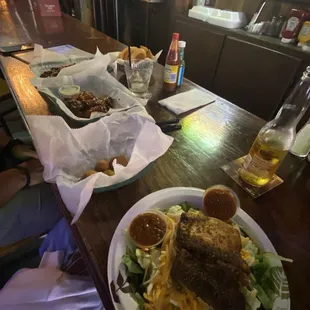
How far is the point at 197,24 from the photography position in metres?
2.43

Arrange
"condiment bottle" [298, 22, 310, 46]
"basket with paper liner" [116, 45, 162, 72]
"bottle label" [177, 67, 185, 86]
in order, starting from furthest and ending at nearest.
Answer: "condiment bottle" [298, 22, 310, 46], "basket with paper liner" [116, 45, 162, 72], "bottle label" [177, 67, 185, 86]

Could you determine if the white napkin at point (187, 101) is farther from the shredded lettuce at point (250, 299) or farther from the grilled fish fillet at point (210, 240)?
the shredded lettuce at point (250, 299)

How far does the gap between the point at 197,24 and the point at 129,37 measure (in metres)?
1.58

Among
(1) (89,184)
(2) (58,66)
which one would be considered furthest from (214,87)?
(1) (89,184)

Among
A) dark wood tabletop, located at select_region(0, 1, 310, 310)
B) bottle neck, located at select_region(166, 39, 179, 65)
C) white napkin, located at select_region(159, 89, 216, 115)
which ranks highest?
bottle neck, located at select_region(166, 39, 179, 65)

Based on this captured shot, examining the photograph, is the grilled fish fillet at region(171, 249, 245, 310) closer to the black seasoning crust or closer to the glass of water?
the black seasoning crust

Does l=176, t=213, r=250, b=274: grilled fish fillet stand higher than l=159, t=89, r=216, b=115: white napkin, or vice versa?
l=176, t=213, r=250, b=274: grilled fish fillet

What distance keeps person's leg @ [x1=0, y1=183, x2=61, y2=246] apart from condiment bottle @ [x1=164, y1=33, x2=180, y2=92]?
0.79 meters

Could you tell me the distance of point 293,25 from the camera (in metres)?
1.82

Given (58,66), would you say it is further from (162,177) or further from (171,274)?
(171,274)

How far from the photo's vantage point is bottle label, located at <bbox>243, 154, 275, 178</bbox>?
0.66 m

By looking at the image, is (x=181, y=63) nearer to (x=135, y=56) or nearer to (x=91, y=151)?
(x=135, y=56)

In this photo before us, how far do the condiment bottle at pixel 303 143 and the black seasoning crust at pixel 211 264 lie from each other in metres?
0.54

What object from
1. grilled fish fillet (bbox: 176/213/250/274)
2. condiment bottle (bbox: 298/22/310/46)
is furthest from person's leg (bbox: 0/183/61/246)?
condiment bottle (bbox: 298/22/310/46)
